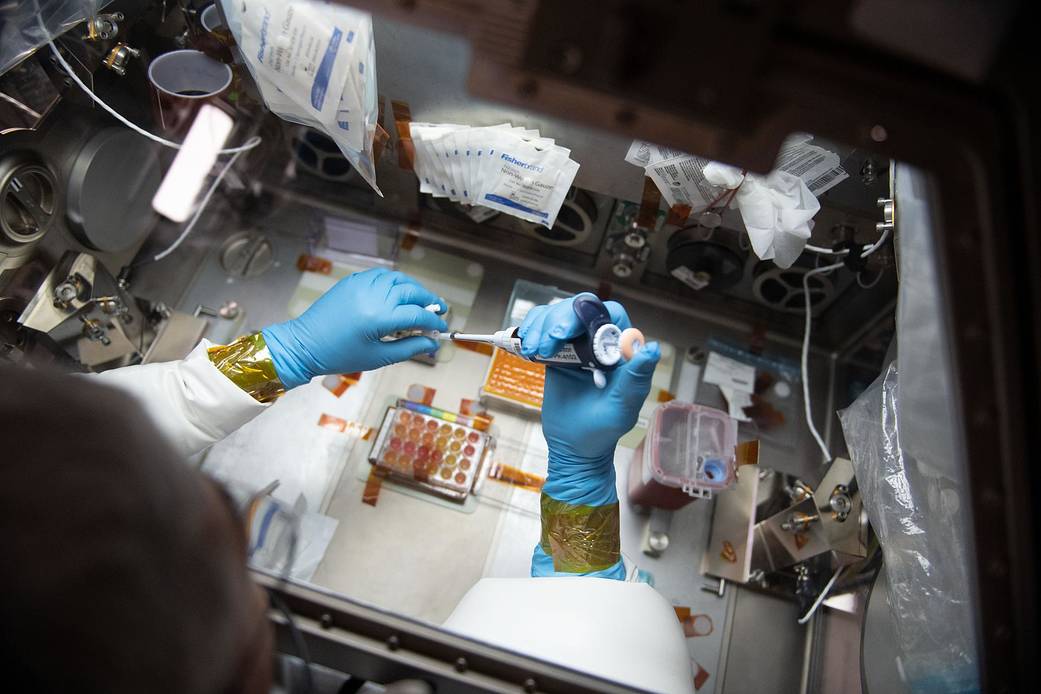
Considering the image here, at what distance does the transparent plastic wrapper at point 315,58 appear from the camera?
53.2 inches

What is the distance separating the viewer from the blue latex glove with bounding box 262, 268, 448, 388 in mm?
1566

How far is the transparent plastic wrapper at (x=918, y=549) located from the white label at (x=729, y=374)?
53cm

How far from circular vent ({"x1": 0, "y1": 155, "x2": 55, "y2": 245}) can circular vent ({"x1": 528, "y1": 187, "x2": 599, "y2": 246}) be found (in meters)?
1.28

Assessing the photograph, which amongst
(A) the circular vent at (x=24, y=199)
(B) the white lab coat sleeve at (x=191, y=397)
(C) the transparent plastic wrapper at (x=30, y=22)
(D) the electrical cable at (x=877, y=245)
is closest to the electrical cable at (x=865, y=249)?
(D) the electrical cable at (x=877, y=245)

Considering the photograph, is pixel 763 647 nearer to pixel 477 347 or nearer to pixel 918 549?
pixel 918 549

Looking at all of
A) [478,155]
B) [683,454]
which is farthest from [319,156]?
[683,454]

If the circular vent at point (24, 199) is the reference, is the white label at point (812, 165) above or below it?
above

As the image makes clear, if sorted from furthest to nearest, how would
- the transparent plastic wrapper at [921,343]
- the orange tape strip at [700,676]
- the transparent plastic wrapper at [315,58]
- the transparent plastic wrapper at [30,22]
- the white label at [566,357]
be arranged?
the orange tape strip at [700,676] < the white label at [566,357] < the transparent plastic wrapper at [315,58] < the transparent plastic wrapper at [30,22] < the transparent plastic wrapper at [921,343]

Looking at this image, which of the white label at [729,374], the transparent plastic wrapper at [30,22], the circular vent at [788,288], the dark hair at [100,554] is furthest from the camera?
the white label at [729,374]

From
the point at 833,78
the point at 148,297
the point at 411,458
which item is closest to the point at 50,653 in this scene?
the point at 833,78

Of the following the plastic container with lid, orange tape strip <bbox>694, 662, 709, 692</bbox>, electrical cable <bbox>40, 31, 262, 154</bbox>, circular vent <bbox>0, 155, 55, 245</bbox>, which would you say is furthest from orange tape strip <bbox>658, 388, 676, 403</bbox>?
circular vent <bbox>0, 155, 55, 245</bbox>

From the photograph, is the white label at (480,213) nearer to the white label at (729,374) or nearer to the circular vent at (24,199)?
the white label at (729,374)

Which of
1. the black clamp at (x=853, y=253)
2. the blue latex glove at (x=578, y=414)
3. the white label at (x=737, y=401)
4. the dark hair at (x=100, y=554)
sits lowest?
the dark hair at (x=100, y=554)

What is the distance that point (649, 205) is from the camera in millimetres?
1748
